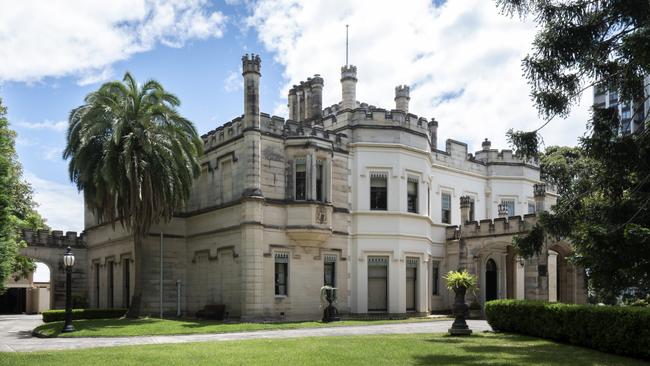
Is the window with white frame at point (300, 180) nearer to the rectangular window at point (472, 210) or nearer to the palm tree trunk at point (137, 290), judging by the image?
the palm tree trunk at point (137, 290)

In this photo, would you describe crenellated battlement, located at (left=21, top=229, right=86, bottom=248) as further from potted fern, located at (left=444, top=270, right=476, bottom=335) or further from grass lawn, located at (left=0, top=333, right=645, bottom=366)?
potted fern, located at (left=444, top=270, right=476, bottom=335)

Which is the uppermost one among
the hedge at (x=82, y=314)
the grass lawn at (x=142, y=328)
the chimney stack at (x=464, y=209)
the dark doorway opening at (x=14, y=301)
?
the chimney stack at (x=464, y=209)

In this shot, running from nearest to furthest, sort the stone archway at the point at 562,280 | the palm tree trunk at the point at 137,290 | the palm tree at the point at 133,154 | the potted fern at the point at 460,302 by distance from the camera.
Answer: the potted fern at the point at 460,302 < the palm tree at the point at 133,154 < the palm tree trunk at the point at 137,290 < the stone archway at the point at 562,280

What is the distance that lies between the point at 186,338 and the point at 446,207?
21.3 m

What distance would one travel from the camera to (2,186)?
1970cm

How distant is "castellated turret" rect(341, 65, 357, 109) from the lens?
3509cm

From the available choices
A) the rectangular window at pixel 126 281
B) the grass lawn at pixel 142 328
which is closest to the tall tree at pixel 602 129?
the grass lawn at pixel 142 328

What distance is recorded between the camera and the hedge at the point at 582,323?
15.8 meters

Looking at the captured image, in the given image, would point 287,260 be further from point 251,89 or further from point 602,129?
point 602,129

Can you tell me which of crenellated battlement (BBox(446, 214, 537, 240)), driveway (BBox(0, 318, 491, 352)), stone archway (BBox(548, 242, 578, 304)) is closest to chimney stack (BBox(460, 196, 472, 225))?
crenellated battlement (BBox(446, 214, 537, 240))

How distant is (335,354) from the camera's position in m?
15.6

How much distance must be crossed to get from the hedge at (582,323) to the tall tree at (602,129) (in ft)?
5.53

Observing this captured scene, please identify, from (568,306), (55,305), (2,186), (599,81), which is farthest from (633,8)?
(55,305)

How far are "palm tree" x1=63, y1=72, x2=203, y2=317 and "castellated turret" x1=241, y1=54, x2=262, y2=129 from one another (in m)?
3.08
